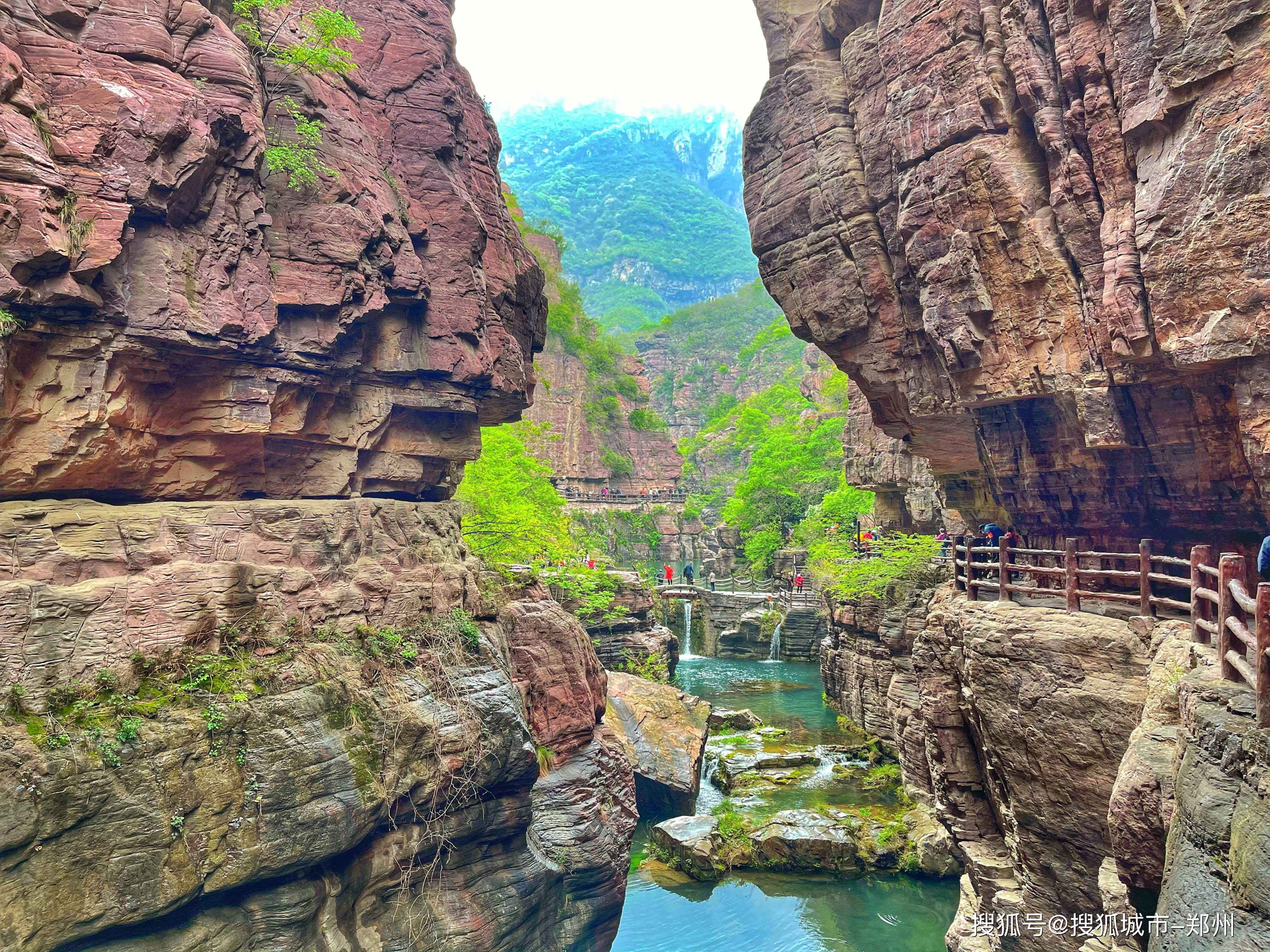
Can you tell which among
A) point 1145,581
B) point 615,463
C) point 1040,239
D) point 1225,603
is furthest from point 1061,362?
point 615,463

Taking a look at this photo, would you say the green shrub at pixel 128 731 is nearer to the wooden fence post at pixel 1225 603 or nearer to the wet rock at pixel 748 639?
the wooden fence post at pixel 1225 603

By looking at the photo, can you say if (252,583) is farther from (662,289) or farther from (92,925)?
(662,289)

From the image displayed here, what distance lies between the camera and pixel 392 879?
31.1 feet

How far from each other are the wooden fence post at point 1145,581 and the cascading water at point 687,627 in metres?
30.5

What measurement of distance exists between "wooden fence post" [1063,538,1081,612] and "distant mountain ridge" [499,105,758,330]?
97694 millimetres

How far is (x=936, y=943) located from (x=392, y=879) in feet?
33.7

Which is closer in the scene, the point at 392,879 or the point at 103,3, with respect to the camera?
the point at 103,3

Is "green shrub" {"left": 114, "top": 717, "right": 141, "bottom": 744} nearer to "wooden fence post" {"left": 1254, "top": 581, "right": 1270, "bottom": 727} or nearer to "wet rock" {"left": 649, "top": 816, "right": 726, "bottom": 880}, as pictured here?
"wooden fence post" {"left": 1254, "top": 581, "right": 1270, "bottom": 727}

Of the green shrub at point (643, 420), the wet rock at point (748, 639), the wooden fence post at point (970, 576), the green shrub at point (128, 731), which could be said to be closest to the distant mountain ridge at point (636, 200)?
the green shrub at point (643, 420)

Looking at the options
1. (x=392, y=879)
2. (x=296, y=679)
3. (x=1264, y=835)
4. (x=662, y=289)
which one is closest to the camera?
(x=1264, y=835)

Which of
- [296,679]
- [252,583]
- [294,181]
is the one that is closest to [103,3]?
[294,181]

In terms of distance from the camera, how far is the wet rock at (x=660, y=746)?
17.8 meters

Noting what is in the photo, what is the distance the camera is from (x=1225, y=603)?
261 inches

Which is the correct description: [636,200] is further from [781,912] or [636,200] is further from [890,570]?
[781,912]
